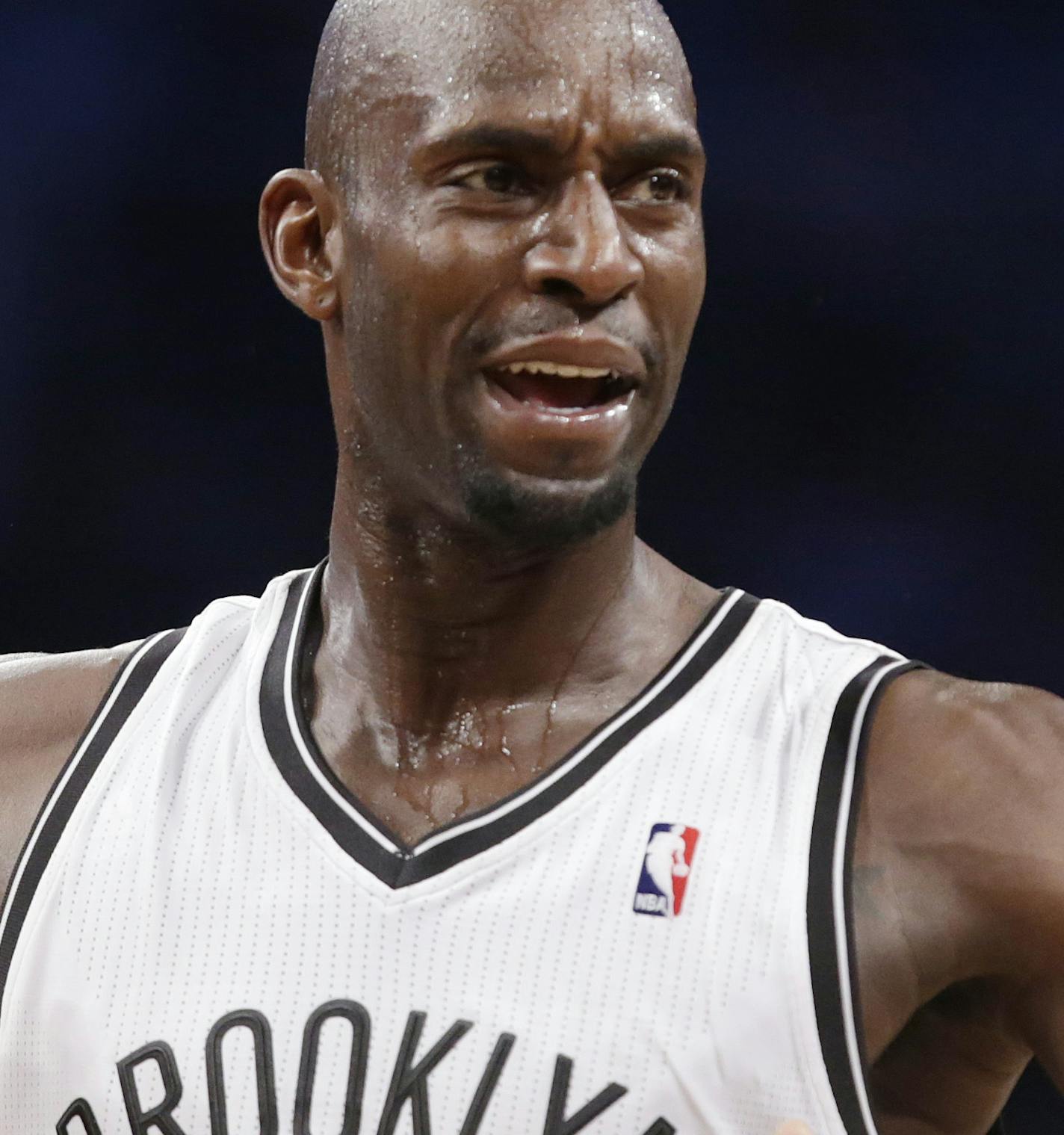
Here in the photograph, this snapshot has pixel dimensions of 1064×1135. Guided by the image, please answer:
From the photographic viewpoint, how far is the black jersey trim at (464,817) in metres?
1.96

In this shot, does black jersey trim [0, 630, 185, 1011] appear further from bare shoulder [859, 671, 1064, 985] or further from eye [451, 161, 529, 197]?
bare shoulder [859, 671, 1064, 985]

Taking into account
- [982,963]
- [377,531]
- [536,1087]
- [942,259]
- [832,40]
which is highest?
[832,40]

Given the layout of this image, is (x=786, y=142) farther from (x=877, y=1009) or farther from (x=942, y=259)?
(x=877, y=1009)

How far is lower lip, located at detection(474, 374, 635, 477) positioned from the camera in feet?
6.30

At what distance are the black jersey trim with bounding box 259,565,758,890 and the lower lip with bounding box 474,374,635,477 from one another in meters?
0.24

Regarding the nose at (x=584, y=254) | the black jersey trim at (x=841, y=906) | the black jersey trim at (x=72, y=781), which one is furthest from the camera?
the black jersey trim at (x=72, y=781)

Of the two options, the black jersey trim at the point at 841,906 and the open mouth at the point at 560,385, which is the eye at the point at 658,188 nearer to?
the open mouth at the point at 560,385

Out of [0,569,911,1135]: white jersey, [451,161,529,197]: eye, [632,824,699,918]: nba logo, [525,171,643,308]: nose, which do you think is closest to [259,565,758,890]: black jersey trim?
[0,569,911,1135]: white jersey

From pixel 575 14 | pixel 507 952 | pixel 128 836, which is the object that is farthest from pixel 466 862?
pixel 575 14

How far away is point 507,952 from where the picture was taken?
74.3 inches

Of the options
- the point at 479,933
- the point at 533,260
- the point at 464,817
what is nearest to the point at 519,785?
the point at 464,817

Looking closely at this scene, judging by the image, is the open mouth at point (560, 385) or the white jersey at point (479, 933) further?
the open mouth at point (560, 385)

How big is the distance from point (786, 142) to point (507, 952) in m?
1.92

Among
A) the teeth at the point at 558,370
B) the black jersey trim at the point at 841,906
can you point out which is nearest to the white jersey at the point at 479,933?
the black jersey trim at the point at 841,906
